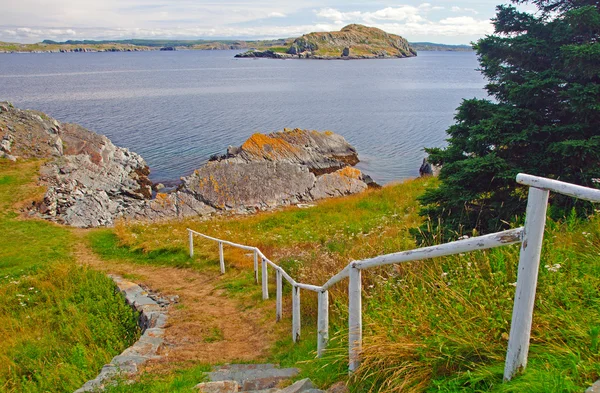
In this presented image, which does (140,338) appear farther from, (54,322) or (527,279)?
(527,279)

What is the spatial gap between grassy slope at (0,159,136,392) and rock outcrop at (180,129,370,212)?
968 cm

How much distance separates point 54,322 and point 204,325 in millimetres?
3129

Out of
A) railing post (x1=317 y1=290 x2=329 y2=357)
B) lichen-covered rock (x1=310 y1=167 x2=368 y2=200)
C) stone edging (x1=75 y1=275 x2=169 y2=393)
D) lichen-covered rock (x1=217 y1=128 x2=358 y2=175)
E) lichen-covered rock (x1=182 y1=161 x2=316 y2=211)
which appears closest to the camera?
railing post (x1=317 y1=290 x2=329 y2=357)

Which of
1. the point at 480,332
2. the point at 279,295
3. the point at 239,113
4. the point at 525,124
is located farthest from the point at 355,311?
the point at 239,113

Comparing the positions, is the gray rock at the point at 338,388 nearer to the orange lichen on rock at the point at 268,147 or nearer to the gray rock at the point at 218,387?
the gray rock at the point at 218,387

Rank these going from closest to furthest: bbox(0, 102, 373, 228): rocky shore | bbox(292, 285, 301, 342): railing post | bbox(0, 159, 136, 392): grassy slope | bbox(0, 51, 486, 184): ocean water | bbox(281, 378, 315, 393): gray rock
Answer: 1. bbox(281, 378, 315, 393): gray rock
2. bbox(292, 285, 301, 342): railing post
3. bbox(0, 159, 136, 392): grassy slope
4. bbox(0, 102, 373, 228): rocky shore
5. bbox(0, 51, 486, 184): ocean water

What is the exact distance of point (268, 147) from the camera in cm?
2934

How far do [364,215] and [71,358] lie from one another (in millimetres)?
13235

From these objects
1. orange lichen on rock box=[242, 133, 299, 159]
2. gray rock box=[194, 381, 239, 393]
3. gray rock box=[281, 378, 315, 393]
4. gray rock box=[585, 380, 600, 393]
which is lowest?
orange lichen on rock box=[242, 133, 299, 159]

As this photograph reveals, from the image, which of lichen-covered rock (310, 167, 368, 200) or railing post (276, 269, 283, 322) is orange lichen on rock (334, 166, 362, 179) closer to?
lichen-covered rock (310, 167, 368, 200)

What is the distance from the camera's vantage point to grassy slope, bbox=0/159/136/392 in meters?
7.05

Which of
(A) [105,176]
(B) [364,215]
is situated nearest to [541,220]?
(B) [364,215]

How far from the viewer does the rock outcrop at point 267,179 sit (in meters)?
24.5

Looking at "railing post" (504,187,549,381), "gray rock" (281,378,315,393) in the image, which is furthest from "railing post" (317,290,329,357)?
"railing post" (504,187,549,381)
